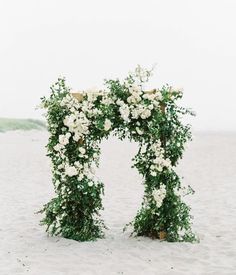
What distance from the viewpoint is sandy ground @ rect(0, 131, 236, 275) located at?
880cm

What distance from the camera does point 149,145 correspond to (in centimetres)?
1039

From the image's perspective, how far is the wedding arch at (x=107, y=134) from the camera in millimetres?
10117

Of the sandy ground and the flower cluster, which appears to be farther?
the flower cluster

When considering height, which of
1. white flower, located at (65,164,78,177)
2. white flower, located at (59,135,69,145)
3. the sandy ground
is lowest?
the sandy ground

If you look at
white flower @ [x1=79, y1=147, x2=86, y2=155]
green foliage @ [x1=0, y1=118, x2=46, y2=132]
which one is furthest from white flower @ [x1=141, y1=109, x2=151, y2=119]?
green foliage @ [x1=0, y1=118, x2=46, y2=132]

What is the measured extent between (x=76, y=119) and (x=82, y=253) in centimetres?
238

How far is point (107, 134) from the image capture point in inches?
407

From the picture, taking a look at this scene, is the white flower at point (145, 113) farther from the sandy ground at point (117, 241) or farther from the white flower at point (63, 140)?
the sandy ground at point (117, 241)

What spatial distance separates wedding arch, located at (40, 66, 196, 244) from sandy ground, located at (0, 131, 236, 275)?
52 cm

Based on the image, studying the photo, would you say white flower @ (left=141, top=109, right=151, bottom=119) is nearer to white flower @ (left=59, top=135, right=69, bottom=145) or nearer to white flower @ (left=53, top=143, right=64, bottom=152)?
white flower @ (left=59, top=135, right=69, bottom=145)

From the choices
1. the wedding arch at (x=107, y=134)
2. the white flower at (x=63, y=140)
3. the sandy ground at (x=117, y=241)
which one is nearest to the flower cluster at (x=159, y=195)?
the wedding arch at (x=107, y=134)

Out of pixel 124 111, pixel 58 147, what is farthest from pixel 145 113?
pixel 58 147

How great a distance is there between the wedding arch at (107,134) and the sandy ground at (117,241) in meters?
0.52

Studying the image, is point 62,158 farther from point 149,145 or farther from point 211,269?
point 211,269
